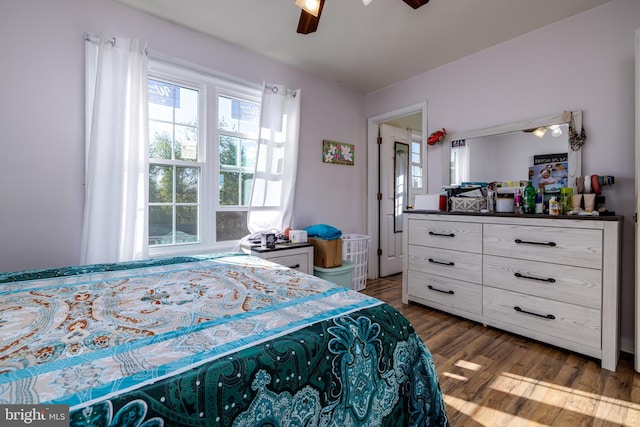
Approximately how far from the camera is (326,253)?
9.64 ft

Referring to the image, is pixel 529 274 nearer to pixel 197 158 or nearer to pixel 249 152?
pixel 249 152

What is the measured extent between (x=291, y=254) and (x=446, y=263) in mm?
1429

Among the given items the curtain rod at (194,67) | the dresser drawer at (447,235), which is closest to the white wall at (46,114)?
the curtain rod at (194,67)

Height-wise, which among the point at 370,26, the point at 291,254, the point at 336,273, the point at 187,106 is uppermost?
the point at 370,26

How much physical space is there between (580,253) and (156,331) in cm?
250

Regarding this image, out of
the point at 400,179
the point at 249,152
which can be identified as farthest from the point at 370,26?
the point at 400,179

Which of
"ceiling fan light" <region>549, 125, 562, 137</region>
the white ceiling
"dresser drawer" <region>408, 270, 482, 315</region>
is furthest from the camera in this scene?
"dresser drawer" <region>408, 270, 482, 315</region>

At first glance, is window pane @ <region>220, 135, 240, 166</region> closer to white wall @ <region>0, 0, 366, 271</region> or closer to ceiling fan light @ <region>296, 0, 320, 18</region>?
white wall @ <region>0, 0, 366, 271</region>

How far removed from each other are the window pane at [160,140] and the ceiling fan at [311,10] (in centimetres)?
140

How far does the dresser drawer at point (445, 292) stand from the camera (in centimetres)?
254

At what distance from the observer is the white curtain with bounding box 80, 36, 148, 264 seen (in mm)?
2086

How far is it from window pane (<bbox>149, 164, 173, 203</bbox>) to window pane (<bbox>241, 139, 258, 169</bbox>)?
2.32 feet

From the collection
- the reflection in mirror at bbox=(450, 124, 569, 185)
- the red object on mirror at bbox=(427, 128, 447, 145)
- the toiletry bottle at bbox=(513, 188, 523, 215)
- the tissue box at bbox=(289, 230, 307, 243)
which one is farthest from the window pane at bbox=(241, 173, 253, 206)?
the toiletry bottle at bbox=(513, 188, 523, 215)

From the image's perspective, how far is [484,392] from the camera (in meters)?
1.68
